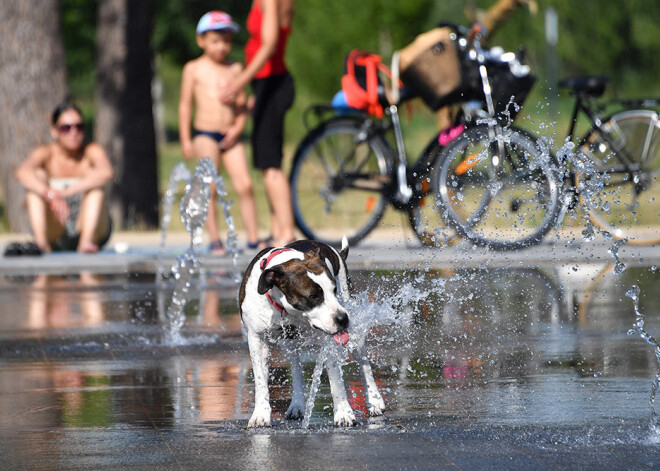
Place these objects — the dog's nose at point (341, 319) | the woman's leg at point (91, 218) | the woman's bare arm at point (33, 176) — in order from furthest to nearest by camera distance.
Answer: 1. the woman's leg at point (91, 218)
2. the woman's bare arm at point (33, 176)
3. the dog's nose at point (341, 319)

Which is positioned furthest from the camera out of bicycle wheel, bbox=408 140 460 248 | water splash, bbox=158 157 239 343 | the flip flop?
the flip flop

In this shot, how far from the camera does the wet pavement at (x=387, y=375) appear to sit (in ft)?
14.6

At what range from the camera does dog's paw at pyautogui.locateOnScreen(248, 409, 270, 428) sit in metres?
4.90

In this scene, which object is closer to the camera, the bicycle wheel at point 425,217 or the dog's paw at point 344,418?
the dog's paw at point 344,418

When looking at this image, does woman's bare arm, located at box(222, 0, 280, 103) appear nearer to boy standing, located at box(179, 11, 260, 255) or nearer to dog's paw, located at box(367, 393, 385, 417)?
boy standing, located at box(179, 11, 260, 255)

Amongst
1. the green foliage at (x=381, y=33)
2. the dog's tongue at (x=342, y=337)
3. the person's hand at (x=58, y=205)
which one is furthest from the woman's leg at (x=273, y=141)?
the green foliage at (x=381, y=33)

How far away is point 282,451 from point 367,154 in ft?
22.2

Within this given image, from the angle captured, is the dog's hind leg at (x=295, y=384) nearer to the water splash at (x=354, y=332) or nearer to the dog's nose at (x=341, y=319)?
the water splash at (x=354, y=332)

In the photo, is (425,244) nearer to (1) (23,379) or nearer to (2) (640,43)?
(1) (23,379)

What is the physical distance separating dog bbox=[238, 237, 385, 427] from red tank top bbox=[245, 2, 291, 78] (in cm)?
551

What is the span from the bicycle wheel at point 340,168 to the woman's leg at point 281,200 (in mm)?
444

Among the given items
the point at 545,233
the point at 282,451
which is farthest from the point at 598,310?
the point at 282,451

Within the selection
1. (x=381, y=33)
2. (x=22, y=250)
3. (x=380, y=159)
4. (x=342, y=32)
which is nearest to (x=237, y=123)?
(x=380, y=159)

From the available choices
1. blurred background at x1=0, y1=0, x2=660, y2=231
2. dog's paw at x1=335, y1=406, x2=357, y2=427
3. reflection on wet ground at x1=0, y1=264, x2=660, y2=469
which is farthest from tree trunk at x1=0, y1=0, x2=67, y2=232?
dog's paw at x1=335, y1=406, x2=357, y2=427
